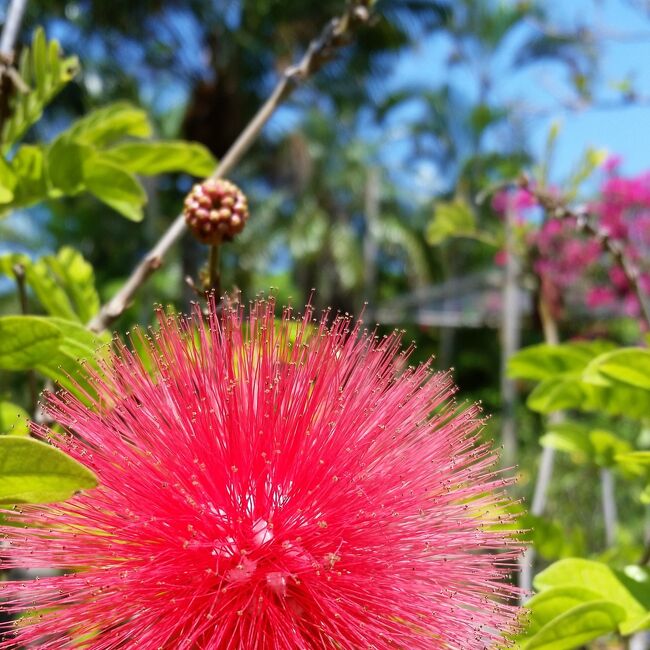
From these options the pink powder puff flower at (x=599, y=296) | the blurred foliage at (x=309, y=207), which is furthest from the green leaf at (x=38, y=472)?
the pink powder puff flower at (x=599, y=296)

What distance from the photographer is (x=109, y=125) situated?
5.30ft

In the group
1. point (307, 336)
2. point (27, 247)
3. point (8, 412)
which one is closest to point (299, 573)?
point (307, 336)

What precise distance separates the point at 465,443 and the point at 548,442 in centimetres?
53

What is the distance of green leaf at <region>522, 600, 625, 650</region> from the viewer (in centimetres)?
112

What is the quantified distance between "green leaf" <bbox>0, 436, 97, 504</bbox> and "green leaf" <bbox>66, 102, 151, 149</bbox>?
89 cm

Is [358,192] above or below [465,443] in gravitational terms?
above

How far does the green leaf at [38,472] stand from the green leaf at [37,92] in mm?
858

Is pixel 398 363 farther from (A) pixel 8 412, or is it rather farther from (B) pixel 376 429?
(A) pixel 8 412

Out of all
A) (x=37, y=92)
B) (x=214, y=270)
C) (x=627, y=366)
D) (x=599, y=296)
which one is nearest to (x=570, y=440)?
(x=627, y=366)

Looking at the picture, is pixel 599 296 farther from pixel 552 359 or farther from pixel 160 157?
pixel 160 157

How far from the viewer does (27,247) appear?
17.9 m

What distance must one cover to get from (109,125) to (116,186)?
0.23 metres

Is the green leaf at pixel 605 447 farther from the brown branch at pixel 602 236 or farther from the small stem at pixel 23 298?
the small stem at pixel 23 298

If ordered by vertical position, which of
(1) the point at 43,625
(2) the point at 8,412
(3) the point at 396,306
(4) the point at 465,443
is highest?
(3) the point at 396,306
